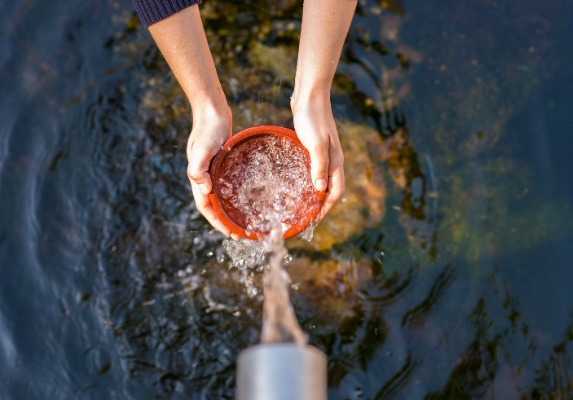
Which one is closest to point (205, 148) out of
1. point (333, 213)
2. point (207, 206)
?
point (207, 206)

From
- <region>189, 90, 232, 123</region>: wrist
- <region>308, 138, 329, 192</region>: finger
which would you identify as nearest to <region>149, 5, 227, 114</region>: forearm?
<region>189, 90, 232, 123</region>: wrist

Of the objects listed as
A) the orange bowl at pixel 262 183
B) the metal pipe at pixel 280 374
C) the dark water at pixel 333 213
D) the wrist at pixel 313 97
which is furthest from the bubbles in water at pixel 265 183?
the metal pipe at pixel 280 374

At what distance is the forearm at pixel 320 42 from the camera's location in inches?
73.6

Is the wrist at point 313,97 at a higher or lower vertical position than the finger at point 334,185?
higher

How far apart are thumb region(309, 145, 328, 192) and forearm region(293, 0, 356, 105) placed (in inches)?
8.4

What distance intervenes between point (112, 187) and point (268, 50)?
105 centimetres

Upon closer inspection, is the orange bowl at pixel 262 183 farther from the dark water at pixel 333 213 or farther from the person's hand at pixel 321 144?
the dark water at pixel 333 213

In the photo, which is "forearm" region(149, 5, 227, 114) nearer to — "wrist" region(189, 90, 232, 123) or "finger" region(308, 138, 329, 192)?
"wrist" region(189, 90, 232, 123)

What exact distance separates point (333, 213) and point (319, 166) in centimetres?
83

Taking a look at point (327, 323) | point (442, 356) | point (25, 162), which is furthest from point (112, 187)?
point (442, 356)

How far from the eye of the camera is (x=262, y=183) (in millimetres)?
2072

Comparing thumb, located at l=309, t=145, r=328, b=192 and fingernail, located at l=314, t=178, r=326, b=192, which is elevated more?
thumb, located at l=309, t=145, r=328, b=192

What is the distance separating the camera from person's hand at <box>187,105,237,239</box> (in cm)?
199

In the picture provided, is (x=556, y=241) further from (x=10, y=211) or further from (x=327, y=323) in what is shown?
(x=10, y=211)
